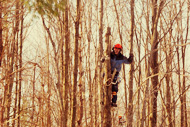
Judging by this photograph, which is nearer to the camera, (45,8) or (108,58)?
(108,58)

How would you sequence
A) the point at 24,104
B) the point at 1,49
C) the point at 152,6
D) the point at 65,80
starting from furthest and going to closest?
the point at 24,104 < the point at 65,80 < the point at 152,6 < the point at 1,49

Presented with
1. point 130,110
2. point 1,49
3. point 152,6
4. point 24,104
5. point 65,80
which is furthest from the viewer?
point 24,104

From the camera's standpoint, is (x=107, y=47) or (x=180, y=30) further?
(x=180, y=30)

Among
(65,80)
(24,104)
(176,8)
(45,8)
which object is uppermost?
(176,8)

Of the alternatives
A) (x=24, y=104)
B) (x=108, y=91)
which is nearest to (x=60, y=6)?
(x=108, y=91)

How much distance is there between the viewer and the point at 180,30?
1015 cm

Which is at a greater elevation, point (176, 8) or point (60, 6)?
point (176, 8)

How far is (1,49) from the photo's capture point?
4.72 metres

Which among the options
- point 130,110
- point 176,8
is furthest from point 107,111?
point 176,8

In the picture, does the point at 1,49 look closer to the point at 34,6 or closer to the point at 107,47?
the point at 34,6

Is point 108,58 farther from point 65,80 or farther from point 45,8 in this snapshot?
point 65,80

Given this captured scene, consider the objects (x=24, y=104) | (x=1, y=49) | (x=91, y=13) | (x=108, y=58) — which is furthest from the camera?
(x=91, y=13)

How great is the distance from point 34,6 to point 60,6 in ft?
1.73

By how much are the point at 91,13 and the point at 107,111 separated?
723 cm
